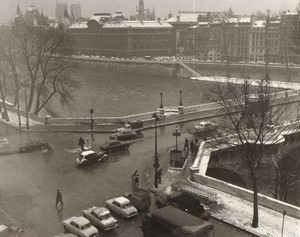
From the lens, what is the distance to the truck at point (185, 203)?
19.1 meters

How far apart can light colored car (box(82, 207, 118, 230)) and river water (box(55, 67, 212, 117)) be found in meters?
32.8

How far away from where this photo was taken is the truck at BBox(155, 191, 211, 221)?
19141 mm

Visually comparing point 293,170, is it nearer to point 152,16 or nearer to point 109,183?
point 109,183

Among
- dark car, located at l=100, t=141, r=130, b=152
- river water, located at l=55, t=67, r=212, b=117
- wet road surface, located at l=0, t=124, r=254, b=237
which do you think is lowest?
river water, located at l=55, t=67, r=212, b=117

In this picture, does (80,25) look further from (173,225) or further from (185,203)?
(173,225)

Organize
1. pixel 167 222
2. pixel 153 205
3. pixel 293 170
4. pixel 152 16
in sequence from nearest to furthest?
pixel 167 222 < pixel 153 205 < pixel 293 170 < pixel 152 16

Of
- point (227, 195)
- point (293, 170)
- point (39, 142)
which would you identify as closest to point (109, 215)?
point (227, 195)

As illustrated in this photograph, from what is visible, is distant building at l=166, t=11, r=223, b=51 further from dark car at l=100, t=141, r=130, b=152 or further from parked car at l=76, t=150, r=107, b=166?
parked car at l=76, t=150, r=107, b=166

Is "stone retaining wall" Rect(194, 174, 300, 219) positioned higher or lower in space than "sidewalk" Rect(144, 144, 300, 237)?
higher

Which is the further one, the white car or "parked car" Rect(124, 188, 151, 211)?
"parked car" Rect(124, 188, 151, 211)

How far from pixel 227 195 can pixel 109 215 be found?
676cm


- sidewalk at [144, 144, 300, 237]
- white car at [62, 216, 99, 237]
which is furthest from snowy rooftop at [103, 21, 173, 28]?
white car at [62, 216, 99, 237]

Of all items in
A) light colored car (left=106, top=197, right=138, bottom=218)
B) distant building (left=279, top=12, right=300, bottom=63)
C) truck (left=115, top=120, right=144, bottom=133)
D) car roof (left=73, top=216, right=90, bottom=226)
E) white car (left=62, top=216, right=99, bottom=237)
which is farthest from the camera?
distant building (left=279, top=12, right=300, bottom=63)

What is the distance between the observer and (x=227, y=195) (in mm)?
22594
